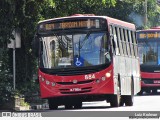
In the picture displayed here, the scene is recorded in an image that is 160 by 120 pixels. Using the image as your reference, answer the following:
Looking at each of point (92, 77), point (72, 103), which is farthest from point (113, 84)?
point (72, 103)

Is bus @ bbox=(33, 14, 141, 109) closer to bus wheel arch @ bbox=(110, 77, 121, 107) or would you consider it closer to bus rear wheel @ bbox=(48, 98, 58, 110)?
bus wheel arch @ bbox=(110, 77, 121, 107)

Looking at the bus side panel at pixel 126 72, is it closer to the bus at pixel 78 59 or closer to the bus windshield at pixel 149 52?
the bus at pixel 78 59

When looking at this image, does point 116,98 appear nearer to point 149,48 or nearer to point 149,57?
point 149,57

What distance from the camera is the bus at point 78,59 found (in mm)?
24672

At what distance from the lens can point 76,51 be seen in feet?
81.6

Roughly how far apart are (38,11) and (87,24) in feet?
20.0

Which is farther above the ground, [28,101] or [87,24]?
[87,24]

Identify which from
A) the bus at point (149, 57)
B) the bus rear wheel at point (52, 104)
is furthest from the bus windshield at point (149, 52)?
the bus rear wheel at point (52, 104)

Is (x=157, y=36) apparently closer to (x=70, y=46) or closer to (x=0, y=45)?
(x=0, y=45)

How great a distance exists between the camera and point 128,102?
93.5 ft

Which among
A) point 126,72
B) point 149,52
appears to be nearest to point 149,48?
point 149,52

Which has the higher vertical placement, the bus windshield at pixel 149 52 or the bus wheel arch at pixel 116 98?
the bus windshield at pixel 149 52

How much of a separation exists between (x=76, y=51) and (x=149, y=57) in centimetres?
1668

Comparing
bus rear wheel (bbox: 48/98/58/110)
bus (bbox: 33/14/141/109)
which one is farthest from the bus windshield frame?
bus rear wheel (bbox: 48/98/58/110)
